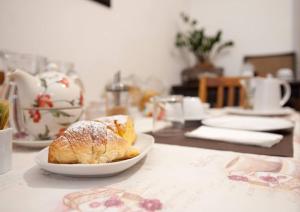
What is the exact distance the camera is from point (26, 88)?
0.59 m

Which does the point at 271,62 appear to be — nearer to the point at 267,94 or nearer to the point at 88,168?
the point at 267,94

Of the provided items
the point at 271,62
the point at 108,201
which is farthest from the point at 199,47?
the point at 108,201

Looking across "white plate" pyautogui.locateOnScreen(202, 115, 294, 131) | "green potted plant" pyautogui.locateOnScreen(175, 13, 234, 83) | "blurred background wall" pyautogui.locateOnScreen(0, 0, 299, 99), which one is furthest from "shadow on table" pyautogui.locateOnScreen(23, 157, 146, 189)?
"green potted plant" pyautogui.locateOnScreen(175, 13, 234, 83)

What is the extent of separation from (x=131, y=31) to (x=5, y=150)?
136cm

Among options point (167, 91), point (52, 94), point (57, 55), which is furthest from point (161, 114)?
point (167, 91)

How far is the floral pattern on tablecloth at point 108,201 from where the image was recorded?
0.95 ft

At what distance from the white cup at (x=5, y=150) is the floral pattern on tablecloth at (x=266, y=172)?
377 mm

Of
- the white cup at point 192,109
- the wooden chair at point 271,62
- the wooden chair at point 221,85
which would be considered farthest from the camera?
the wooden chair at point 271,62

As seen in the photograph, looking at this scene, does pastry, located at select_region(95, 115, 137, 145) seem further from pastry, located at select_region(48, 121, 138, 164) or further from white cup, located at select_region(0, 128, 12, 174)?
white cup, located at select_region(0, 128, 12, 174)

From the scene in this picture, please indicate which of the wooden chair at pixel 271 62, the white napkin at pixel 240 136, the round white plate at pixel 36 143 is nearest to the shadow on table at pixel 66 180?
the round white plate at pixel 36 143

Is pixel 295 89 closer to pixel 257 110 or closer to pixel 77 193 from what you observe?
pixel 257 110

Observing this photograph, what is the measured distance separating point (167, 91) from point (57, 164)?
1.93m

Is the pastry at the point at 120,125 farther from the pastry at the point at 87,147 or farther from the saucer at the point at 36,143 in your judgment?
the saucer at the point at 36,143

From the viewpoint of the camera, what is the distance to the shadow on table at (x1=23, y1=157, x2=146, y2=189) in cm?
36
